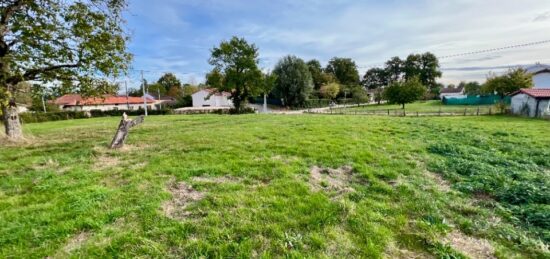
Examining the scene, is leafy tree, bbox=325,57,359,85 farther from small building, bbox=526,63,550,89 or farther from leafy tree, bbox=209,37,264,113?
leafy tree, bbox=209,37,264,113

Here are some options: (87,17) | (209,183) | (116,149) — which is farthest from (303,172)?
(87,17)

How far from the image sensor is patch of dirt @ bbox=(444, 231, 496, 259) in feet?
8.58

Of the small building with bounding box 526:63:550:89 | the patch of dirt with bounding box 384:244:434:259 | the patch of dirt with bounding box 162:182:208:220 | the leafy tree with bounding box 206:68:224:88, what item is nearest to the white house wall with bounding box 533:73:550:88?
the small building with bounding box 526:63:550:89

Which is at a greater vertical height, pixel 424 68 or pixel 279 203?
pixel 424 68

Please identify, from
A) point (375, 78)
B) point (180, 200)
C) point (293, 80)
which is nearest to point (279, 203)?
point (180, 200)

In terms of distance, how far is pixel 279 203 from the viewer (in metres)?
3.69

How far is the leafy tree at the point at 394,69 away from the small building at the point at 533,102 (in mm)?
57844

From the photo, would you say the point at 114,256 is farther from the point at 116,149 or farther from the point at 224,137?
the point at 224,137

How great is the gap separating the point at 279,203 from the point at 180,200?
1.47 meters

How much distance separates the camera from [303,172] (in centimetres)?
507

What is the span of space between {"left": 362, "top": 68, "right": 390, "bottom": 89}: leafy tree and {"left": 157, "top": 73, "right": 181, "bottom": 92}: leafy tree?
5713 centimetres

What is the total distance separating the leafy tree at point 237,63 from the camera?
28953mm

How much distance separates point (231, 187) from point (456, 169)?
175 inches

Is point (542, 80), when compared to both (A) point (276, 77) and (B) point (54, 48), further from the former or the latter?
(B) point (54, 48)
